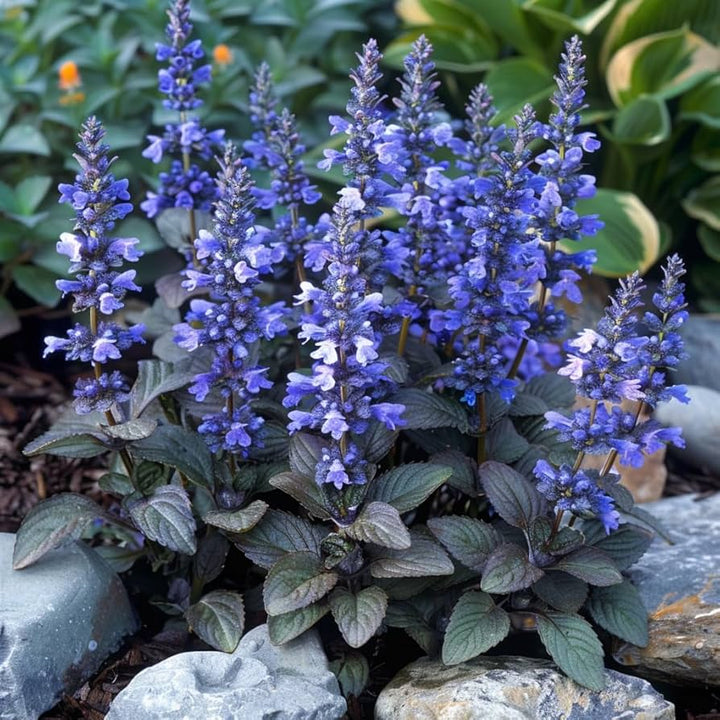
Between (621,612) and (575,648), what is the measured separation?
0.96 ft

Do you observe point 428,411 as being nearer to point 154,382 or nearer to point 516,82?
point 154,382

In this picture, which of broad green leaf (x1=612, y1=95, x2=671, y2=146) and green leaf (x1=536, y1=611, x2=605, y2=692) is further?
broad green leaf (x1=612, y1=95, x2=671, y2=146)

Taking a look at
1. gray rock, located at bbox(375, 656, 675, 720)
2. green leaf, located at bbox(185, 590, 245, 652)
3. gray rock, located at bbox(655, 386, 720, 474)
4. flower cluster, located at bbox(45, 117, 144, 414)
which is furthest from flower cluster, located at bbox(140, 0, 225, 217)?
gray rock, located at bbox(655, 386, 720, 474)

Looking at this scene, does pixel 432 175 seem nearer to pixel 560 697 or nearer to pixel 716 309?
pixel 560 697

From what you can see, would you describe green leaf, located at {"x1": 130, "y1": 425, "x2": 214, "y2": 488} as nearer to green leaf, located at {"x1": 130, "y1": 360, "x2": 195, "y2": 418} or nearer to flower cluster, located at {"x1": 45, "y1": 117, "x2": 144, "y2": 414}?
green leaf, located at {"x1": 130, "y1": 360, "x2": 195, "y2": 418}

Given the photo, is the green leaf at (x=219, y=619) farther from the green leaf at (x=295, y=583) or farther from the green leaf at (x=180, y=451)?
the green leaf at (x=180, y=451)

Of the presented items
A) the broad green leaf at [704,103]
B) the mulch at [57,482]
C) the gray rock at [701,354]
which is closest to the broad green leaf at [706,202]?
the broad green leaf at [704,103]

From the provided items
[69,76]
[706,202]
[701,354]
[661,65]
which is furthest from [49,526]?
[661,65]

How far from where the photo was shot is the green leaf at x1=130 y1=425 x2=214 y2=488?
3236mm

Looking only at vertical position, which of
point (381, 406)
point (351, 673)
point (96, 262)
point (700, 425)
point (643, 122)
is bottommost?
point (700, 425)

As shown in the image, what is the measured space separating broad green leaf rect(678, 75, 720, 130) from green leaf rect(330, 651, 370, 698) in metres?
4.02

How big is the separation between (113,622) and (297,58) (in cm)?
391

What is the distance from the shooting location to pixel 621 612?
3.26 meters

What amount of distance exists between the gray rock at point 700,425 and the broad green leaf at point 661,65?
→ 6.00 feet
